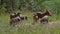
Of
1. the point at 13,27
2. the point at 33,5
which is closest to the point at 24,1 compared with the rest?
the point at 33,5

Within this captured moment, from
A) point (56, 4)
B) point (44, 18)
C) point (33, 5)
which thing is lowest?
point (33, 5)

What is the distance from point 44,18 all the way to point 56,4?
15.9ft

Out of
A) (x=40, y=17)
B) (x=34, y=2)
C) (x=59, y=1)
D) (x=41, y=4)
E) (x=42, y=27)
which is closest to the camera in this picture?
(x=42, y=27)

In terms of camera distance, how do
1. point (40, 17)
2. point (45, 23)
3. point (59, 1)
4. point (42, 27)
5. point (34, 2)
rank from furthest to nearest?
point (34, 2) < point (59, 1) < point (40, 17) < point (45, 23) < point (42, 27)

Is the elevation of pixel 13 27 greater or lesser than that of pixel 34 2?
greater

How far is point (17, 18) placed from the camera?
283 inches

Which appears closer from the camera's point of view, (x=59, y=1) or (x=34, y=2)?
(x=59, y=1)

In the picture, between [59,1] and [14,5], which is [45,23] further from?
[14,5]

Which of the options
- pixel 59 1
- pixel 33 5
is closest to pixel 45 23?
pixel 59 1

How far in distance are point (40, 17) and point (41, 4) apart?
7742mm

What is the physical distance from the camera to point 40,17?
7547 millimetres

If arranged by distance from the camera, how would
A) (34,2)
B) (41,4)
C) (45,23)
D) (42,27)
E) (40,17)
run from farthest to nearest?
(34,2) < (41,4) < (40,17) < (45,23) < (42,27)

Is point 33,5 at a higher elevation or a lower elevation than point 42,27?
lower

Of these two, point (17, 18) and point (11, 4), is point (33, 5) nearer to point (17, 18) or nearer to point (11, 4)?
point (11, 4)
